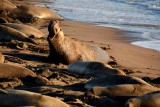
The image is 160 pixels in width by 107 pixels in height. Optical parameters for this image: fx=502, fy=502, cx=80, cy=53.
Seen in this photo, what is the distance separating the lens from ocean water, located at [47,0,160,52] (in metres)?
13.4

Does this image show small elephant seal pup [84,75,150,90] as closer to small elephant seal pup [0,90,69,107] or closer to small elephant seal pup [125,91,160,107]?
small elephant seal pup [125,91,160,107]

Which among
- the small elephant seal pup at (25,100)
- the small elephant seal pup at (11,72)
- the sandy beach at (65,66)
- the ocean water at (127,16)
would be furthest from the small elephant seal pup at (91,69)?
the ocean water at (127,16)

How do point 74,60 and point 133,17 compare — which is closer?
point 74,60

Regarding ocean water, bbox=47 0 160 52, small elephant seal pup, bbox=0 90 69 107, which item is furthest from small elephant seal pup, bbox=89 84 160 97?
ocean water, bbox=47 0 160 52

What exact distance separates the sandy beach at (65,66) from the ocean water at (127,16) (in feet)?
1.77

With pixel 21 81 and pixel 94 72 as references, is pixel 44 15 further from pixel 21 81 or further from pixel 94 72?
pixel 21 81

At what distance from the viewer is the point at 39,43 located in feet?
34.2

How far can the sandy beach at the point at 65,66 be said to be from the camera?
6195mm

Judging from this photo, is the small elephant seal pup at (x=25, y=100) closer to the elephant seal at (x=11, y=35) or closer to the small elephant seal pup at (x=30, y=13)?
the elephant seal at (x=11, y=35)

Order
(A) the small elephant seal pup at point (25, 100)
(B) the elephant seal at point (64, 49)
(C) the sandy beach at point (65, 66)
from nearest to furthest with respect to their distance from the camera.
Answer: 1. (A) the small elephant seal pup at point (25, 100)
2. (C) the sandy beach at point (65, 66)
3. (B) the elephant seal at point (64, 49)

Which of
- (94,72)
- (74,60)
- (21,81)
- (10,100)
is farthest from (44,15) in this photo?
(10,100)

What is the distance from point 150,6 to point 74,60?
13.6 metres

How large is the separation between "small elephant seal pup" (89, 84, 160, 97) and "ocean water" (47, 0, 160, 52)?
5.23m

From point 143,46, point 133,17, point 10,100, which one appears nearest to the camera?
point 10,100
